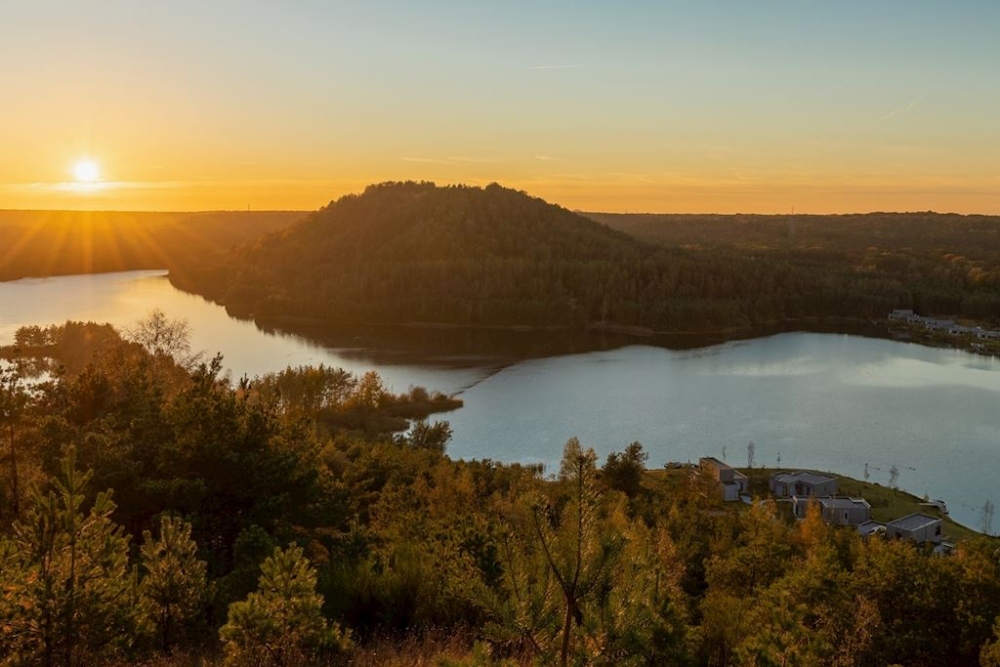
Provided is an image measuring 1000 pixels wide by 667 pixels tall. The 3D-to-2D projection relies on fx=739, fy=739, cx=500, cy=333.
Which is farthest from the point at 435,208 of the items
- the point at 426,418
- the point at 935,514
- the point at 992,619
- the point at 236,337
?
the point at 992,619

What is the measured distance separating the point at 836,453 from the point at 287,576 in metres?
28.8

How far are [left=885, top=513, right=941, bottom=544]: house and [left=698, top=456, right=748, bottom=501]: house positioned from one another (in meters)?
4.58

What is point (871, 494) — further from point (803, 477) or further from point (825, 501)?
point (825, 501)

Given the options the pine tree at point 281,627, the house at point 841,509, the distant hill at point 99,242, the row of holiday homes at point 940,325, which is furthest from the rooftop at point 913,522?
the distant hill at point 99,242

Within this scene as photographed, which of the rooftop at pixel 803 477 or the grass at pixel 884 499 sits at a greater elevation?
the rooftop at pixel 803 477

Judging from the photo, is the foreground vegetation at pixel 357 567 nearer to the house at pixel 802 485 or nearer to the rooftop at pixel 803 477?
the house at pixel 802 485

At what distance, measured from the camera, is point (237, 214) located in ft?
498

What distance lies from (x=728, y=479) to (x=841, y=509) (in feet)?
11.6

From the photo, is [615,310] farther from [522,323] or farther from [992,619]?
[992,619]

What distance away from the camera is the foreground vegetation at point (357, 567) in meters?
3.35

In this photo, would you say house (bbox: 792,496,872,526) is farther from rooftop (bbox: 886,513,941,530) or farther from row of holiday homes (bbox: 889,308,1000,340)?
row of holiday homes (bbox: 889,308,1000,340)

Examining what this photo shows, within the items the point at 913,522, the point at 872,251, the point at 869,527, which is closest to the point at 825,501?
the point at 869,527

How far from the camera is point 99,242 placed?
96750mm

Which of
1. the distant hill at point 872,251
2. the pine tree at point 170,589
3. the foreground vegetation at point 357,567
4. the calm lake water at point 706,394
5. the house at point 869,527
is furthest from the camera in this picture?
the distant hill at point 872,251
